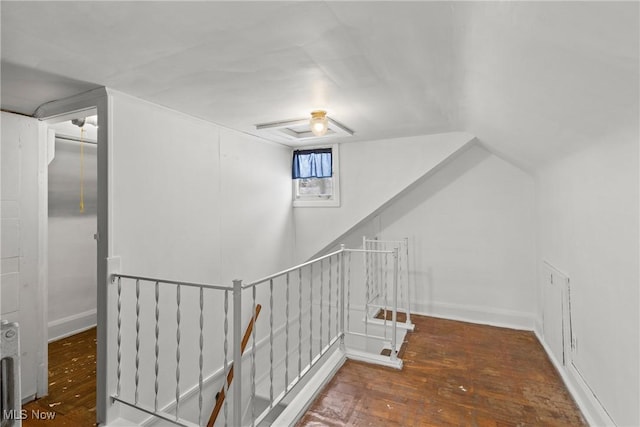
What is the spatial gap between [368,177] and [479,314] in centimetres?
218

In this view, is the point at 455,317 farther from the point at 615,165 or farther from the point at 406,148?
the point at 615,165

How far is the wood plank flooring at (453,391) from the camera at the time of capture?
2008 mm

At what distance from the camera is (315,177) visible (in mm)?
4078

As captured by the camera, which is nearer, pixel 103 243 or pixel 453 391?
pixel 103 243

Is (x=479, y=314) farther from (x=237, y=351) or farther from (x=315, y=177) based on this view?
(x=237, y=351)

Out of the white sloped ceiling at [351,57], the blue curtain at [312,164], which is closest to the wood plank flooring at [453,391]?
the white sloped ceiling at [351,57]

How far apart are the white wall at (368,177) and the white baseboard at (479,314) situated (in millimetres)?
1512

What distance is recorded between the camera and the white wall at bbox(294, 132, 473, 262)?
11.2 ft

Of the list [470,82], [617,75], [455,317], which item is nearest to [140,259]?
[470,82]

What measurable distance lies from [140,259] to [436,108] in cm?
260

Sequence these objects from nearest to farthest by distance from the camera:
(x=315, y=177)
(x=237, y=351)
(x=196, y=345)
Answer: (x=237, y=351) → (x=196, y=345) → (x=315, y=177)

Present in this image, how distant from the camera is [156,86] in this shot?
6.60 feet

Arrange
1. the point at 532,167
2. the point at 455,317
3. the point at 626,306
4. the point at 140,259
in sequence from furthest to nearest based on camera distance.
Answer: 1. the point at 455,317
2. the point at 532,167
3. the point at 140,259
4. the point at 626,306

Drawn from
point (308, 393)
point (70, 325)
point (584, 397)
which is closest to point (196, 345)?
point (308, 393)
